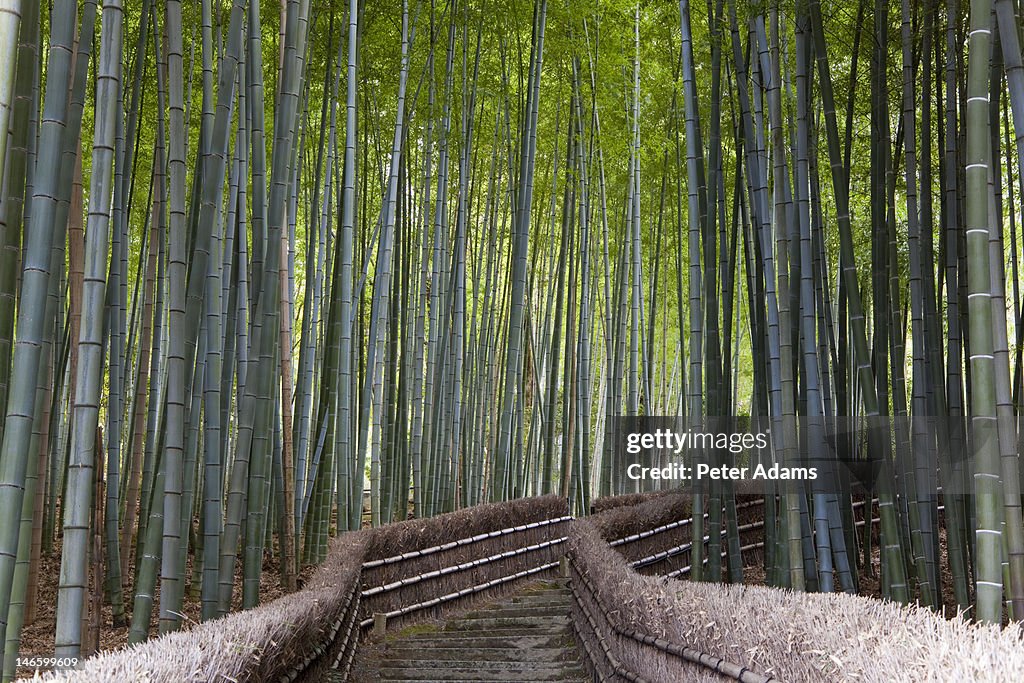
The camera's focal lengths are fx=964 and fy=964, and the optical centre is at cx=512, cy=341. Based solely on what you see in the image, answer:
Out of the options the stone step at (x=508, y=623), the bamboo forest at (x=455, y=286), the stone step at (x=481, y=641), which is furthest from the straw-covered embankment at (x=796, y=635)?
the stone step at (x=508, y=623)

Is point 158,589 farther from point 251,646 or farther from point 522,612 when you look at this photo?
point 251,646

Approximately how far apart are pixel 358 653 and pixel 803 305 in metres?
2.43

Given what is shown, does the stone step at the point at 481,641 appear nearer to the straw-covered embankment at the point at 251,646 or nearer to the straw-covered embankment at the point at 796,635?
the straw-covered embankment at the point at 251,646

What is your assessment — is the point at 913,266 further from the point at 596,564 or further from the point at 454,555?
the point at 454,555

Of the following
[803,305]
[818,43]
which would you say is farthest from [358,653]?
[818,43]

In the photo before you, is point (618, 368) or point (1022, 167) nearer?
point (1022, 167)

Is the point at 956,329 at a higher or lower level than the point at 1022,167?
lower

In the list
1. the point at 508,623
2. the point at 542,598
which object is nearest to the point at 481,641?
the point at 508,623

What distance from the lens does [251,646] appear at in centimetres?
227

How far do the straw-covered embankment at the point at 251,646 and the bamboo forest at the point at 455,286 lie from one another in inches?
11.1

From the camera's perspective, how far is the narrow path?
3.86 m

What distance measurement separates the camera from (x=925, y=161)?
3.85 m

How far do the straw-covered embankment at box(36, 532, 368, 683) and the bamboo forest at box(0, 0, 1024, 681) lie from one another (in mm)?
282

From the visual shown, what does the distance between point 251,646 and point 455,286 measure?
382 centimetres
